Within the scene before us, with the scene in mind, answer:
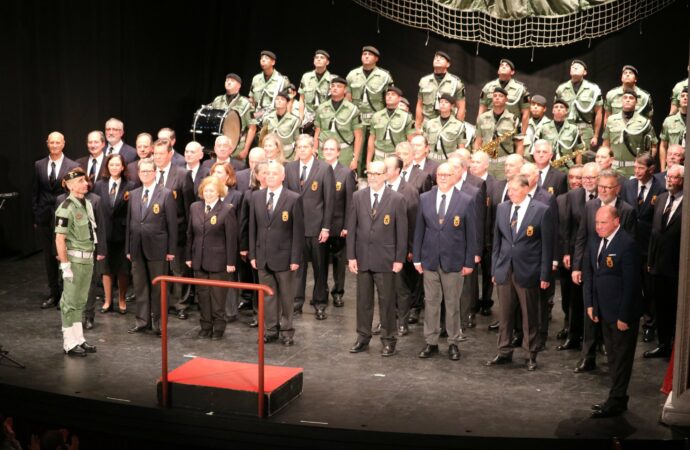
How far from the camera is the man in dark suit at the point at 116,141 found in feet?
33.2

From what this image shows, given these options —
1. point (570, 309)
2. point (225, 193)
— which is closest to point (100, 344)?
point (225, 193)

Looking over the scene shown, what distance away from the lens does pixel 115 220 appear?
945 centimetres

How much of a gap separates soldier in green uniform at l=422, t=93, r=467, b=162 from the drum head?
7.21ft

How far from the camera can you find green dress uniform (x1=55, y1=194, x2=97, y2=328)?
8062 millimetres

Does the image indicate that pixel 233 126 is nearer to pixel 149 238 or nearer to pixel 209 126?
pixel 209 126

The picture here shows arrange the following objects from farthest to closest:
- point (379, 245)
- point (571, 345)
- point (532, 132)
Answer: point (532, 132)
point (571, 345)
point (379, 245)

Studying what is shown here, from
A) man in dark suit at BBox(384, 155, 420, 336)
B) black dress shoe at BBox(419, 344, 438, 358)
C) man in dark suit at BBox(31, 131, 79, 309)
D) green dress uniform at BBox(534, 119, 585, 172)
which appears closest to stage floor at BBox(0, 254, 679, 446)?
black dress shoe at BBox(419, 344, 438, 358)

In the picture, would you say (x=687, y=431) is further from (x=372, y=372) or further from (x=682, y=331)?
(x=372, y=372)

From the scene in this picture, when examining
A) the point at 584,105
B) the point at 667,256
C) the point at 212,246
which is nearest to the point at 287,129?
the point at 212,246

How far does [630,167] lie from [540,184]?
8.21ft

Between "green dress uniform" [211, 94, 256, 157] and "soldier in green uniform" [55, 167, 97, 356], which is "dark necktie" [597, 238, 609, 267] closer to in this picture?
"soldier in green uniform" [55, 167, 97, 356]

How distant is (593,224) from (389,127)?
14.3 feet

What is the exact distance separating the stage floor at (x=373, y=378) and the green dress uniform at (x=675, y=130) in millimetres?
2824

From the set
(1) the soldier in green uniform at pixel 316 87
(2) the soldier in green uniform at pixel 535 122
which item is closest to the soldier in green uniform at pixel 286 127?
(1) the soldier in green uniform at pixel 316 87
